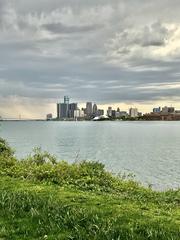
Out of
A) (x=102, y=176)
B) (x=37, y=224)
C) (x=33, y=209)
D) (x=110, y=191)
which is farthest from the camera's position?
(x=102, y=176)

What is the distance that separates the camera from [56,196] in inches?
479

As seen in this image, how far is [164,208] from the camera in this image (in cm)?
1201

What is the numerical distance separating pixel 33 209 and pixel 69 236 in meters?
2.01

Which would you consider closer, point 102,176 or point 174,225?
point 174,225

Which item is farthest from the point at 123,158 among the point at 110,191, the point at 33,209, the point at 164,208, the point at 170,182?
the point at 33,209

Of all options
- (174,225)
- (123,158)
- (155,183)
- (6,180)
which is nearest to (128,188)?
(6,180)

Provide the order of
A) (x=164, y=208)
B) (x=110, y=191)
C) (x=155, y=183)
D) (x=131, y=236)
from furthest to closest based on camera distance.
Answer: (x=155, y=183), (x=110, y=191), (x=164, y=208), (x=131, y=236)

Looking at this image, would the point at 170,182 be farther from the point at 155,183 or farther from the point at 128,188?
the point at 128,188

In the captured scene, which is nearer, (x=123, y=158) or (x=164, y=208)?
(x=164, y=208)

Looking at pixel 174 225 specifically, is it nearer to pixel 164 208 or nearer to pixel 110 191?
pixel 164 208

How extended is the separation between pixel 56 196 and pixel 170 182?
17187mm

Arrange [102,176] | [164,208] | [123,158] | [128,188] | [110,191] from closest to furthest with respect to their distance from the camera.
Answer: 1. [164,208]
2. [110,191]
3. [128,188]
4. [102,176]
5. [123,158]

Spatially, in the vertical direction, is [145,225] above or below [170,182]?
above

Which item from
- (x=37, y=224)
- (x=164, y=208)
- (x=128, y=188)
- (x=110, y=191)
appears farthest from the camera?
(x=128, y=188)
